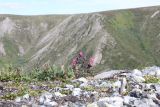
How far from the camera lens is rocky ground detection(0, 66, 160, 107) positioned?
66.9ft

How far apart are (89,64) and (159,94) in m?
12.2

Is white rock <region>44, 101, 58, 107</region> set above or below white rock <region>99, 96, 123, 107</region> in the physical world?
below

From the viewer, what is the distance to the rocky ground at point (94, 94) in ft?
66.9

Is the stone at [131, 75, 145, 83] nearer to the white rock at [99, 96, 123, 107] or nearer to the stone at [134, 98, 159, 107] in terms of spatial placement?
the white rock at [99, 96, 123, 107]

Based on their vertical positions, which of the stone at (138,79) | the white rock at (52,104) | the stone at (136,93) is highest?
the stone at (138,79)

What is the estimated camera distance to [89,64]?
110 ft

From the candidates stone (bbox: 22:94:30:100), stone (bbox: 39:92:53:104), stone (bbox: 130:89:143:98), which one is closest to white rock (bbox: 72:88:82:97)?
stone (bbox: 39:92:53:104)

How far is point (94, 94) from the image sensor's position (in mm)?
22953

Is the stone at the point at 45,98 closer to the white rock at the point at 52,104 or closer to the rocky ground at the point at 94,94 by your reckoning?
the rocky ground at the point at 94,94

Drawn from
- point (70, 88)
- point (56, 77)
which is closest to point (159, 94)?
point (70, 88)

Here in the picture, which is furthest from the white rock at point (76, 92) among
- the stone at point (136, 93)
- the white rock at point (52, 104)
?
the stone at point (136, 93)

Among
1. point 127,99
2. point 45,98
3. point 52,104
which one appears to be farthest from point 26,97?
point 127,99

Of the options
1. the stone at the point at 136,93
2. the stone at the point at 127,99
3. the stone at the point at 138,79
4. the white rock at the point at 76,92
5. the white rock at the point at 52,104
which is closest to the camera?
the stone at the point at 127,99

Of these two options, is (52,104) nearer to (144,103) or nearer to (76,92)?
(76,92)
